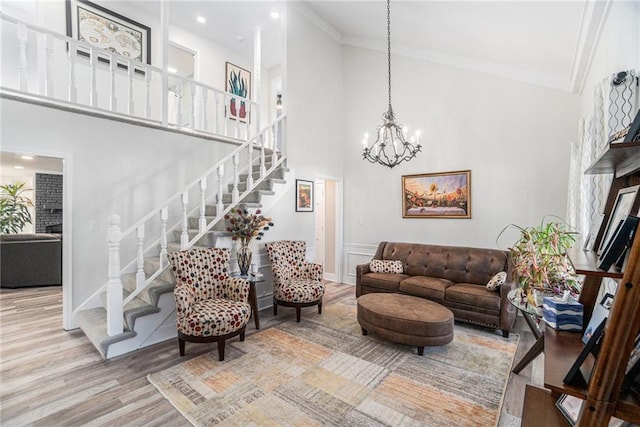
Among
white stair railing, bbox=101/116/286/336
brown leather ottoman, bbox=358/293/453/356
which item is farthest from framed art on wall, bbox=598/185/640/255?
white stair railing, bbox=101/116/286/336

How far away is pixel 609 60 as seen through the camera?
242cm

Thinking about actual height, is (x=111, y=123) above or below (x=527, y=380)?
above

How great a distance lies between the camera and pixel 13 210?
22.2 ft

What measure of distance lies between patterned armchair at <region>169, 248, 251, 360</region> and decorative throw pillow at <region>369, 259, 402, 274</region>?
87.2 inches

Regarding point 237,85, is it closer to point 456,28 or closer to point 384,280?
point 456,28

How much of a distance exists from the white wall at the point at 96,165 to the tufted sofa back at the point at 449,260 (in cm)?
359

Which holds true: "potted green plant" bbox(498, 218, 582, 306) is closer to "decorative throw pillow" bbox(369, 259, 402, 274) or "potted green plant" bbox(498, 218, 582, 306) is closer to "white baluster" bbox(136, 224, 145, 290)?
"decorative throw pillow" bbox(369, 259, 402, 274)

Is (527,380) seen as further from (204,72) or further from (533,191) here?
(204,72)

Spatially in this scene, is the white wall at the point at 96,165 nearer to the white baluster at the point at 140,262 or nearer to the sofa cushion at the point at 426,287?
the white baluster at the point at 140,262

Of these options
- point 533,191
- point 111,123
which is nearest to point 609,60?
point 533,191

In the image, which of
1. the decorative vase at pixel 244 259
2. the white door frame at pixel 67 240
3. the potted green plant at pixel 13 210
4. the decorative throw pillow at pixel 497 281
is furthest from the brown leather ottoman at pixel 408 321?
the potted green plant at pixel 13 210

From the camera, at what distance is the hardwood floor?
6.80 ft

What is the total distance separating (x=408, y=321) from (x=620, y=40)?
2823 millimetres

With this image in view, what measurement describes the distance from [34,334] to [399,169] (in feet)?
17.8
